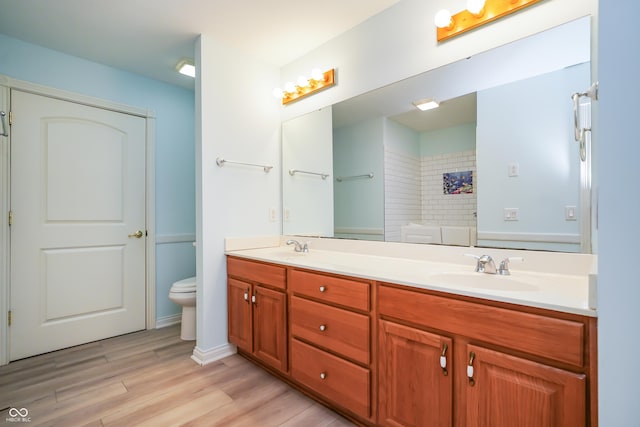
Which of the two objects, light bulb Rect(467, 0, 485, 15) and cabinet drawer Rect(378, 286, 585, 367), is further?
light bulb Rect(467, 0, 485, 15)

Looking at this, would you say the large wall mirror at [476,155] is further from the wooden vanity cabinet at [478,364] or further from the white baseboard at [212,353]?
the white baseboard at [212,353]

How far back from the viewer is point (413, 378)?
48.9 inches

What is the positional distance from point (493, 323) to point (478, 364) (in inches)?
6.5

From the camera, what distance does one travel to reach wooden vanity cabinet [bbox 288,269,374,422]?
4.66 feet

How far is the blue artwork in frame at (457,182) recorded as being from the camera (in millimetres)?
1639

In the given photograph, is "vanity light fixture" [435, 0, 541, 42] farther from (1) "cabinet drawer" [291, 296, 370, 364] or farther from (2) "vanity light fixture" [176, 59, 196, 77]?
(2) "vanity light fixture" [176, 59, 196, 77]

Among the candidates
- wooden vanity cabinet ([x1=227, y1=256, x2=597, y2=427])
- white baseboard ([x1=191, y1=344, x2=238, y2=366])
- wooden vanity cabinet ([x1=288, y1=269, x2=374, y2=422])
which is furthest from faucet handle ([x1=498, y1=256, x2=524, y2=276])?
white baseboard ([x1=191, y1=344, x2=238, y2=366])

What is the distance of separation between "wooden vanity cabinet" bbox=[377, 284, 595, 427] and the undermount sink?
0.17 meters

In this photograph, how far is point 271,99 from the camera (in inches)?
104

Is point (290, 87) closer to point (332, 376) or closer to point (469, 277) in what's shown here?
point (469, 277)

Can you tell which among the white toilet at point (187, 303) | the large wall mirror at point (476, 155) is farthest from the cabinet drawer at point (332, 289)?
the white toilet at point (187, 303)

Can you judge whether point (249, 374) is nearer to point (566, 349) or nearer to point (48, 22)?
point (566, 349)

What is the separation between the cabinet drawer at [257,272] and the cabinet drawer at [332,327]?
0.17 m

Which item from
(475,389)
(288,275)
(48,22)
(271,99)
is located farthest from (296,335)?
(48,22)
